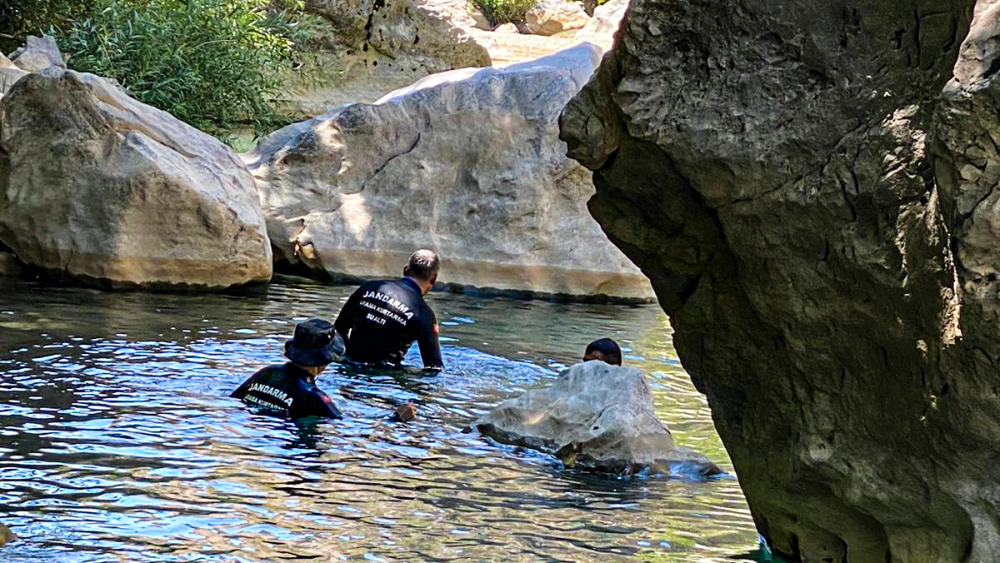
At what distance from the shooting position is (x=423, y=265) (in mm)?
10320

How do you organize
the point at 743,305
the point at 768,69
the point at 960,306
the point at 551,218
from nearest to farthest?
the point at 960,306 → the point at 768,69 → the point at 743,305 → the point at 551,218

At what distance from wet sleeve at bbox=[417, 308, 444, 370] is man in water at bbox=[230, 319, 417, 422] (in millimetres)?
2221

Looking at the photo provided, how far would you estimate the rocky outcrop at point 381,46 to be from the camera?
2608 centimetres

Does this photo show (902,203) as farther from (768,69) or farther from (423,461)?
(423,461)

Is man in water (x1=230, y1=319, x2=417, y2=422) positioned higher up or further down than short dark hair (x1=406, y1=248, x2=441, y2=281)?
further down

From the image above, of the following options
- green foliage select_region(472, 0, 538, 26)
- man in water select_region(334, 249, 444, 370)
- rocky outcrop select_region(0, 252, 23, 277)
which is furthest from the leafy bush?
green foliage select_region(472, 0, 538, 26)

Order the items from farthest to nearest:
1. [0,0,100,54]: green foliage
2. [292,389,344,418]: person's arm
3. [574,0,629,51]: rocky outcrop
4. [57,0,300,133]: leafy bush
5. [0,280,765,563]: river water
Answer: [0,0,100,54]: green foliage, [574,0,629,51]: rocky outcrop, [57,0,300,133]: leafy bush, [292,389,344,418]: person's arm, [0,280,765,563]: river water

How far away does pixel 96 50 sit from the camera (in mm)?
19672

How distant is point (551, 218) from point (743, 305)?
1191 centimetres

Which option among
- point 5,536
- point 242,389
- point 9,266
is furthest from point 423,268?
point 9,266

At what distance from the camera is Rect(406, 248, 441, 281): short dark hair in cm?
1032

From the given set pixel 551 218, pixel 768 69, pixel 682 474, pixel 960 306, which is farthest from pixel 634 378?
pixel 551 218

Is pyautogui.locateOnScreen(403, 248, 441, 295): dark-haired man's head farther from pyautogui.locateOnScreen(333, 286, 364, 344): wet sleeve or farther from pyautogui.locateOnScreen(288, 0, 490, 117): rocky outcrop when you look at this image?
pyautogui.locateOnScreen(288, 0, 490, 117): rocky outcrop

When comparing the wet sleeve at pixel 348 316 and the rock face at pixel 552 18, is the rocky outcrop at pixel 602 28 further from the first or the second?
the rock face at pixel 552 18
